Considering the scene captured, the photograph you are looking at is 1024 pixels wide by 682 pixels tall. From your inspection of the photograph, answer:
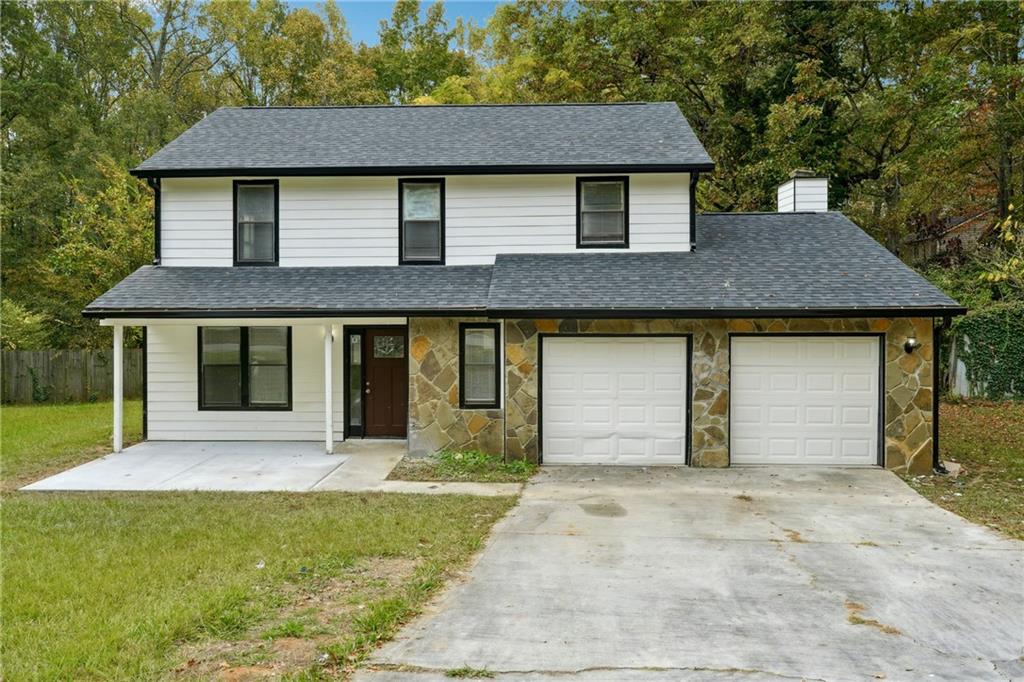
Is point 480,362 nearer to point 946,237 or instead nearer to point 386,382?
point 386,382

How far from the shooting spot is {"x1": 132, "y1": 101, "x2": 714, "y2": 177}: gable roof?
11.8 metres

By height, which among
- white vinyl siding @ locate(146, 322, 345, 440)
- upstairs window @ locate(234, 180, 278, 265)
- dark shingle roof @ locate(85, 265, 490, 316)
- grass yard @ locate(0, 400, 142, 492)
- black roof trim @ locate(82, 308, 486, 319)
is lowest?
grass yard @ locate(0, 400, 142, 492)

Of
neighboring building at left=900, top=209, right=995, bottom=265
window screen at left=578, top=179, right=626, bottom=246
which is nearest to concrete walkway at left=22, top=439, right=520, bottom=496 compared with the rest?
window screen at left=578, top=179, right=626, bottom=246

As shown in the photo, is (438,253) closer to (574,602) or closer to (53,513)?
(53,513)

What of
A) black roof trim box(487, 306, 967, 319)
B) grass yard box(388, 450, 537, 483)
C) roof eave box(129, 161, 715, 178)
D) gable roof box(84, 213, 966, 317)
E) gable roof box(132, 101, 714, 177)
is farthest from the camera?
gable roof box(132, 101, 714, 177)

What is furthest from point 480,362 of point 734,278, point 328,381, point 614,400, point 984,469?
point 984,469

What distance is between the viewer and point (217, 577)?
5582 mm

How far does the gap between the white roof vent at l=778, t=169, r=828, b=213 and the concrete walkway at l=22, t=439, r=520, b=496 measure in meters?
8.91

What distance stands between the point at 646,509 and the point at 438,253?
615cm

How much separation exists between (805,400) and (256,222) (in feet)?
32.1

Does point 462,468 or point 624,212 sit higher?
point 624,212

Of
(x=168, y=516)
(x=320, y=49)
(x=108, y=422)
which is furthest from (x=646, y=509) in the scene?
(x=320, y=49)

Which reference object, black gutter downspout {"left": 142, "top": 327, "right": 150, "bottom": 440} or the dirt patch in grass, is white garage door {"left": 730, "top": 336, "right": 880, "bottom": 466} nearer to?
the dirt patch in grass

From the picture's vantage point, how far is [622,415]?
10.4 m
